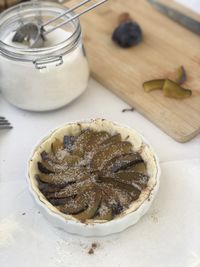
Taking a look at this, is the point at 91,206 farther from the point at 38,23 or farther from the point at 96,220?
the point at 38,23

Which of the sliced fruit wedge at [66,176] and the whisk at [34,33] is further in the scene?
the whisk at [34,33]

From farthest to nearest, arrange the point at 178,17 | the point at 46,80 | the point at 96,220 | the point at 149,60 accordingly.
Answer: the point at 178,17
the point at 149,60
the point at 46,80
the point at 96,220

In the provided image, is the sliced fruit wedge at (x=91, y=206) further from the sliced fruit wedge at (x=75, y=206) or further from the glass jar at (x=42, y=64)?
the glass jar at (x=42, y=64)

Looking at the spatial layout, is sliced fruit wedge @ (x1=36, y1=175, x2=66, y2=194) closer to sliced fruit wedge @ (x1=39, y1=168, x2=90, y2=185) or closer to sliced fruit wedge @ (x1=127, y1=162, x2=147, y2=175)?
sliced fruit wedge @ (x1=39, y1=168, x2=90, y2=185)

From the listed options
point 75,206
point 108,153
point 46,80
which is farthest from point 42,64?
point 75,206

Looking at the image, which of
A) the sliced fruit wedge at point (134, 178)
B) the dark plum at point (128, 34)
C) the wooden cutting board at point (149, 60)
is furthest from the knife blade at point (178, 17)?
the sliced fruit wedge at point (134, 178)

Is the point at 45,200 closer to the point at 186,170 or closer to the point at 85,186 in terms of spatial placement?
the point at 85,186
